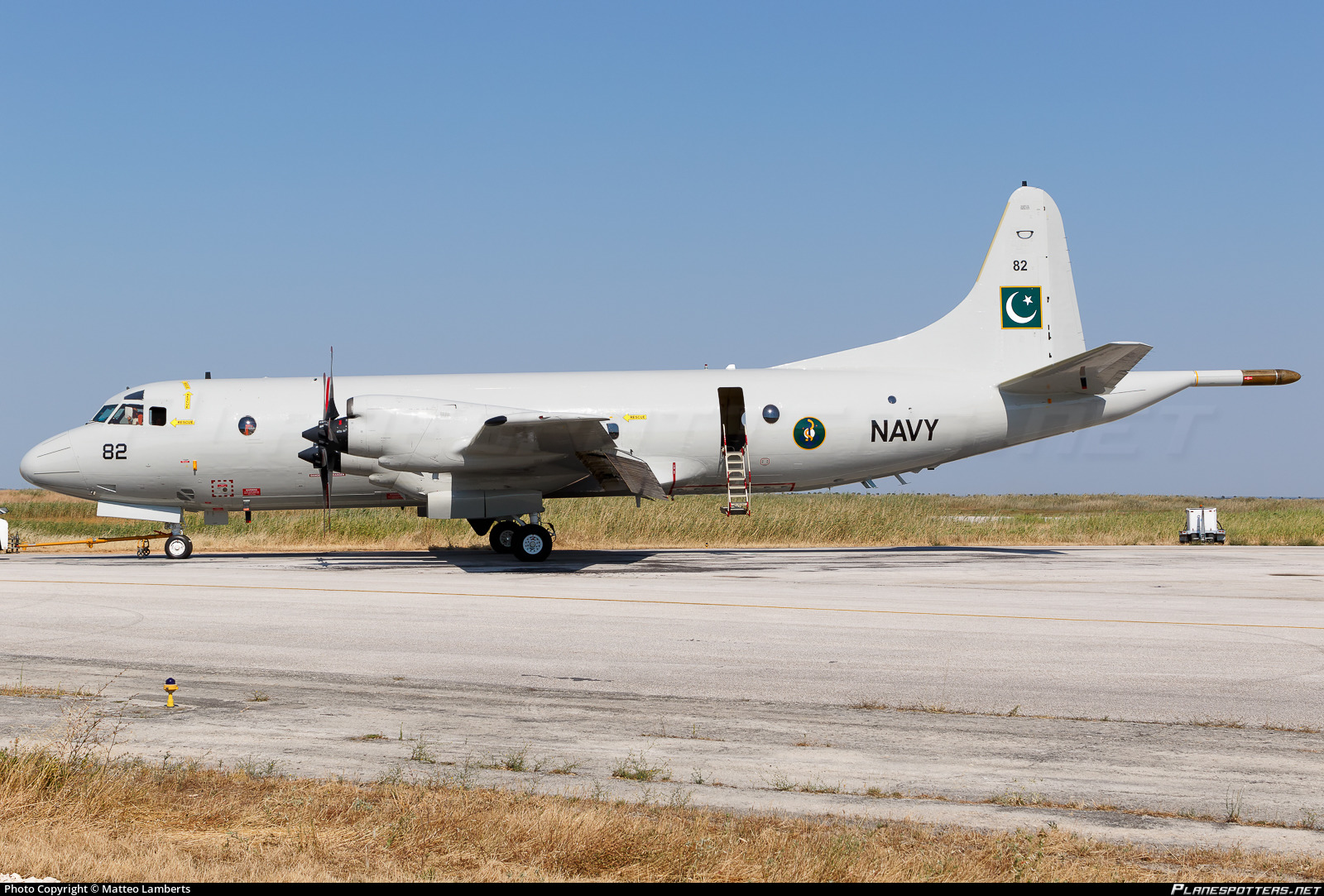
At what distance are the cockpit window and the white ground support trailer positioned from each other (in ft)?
95.3

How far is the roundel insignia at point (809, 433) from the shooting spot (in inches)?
965

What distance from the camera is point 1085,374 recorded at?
24469mm

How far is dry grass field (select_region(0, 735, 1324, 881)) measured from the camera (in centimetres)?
511

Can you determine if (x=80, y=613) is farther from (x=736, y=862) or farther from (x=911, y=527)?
(x=911, y=527)

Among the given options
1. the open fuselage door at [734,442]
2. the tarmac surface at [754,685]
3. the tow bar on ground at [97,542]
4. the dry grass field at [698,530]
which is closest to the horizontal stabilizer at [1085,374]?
the tarmac surface at [754,685]

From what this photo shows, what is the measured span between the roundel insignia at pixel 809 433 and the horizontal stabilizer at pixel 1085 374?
4.58 metres

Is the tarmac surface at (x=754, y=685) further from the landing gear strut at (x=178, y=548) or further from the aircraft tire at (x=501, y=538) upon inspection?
the aircraft tire at (x=501, y=538)

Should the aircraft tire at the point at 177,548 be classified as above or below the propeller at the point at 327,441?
below

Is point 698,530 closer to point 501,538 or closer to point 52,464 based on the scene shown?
point 501,538

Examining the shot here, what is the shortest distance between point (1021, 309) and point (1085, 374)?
112 inches
